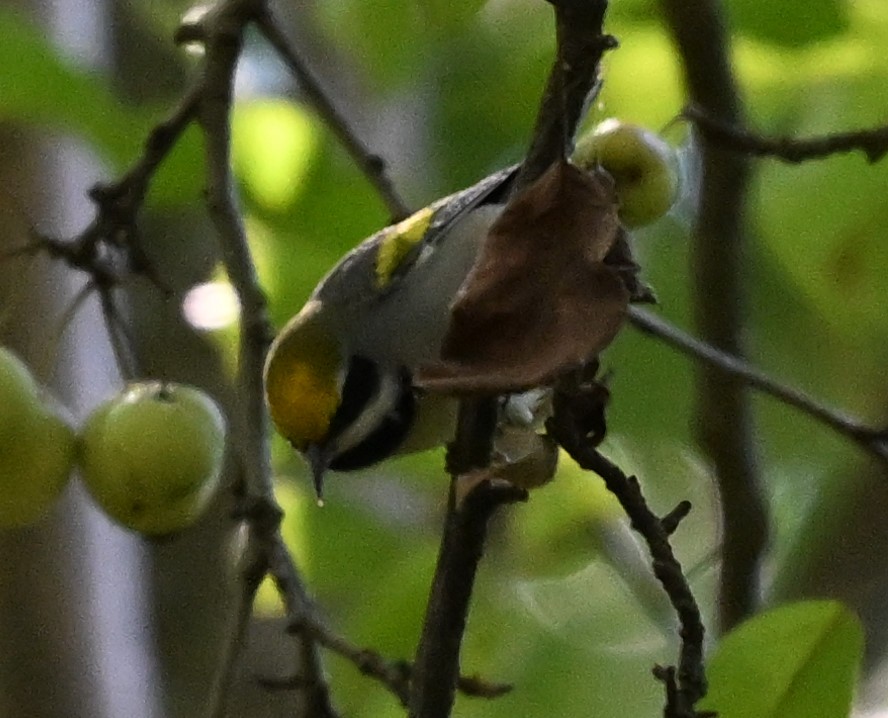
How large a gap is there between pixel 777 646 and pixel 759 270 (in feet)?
1.23

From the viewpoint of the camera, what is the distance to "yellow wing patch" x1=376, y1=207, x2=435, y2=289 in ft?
2.33

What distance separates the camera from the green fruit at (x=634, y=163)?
2.02 ft

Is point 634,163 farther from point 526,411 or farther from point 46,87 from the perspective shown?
point 46,87

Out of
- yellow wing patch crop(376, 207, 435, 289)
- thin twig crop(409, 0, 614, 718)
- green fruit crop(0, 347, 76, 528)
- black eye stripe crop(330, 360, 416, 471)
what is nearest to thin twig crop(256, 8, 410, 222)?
yellow wing patch crop(376, 207, 435, 289)

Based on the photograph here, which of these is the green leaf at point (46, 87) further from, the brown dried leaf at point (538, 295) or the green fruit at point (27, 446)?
the brown dried leaf at point (538, 295)

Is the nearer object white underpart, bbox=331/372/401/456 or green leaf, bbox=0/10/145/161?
green leaf, bbox=0/10/145/161

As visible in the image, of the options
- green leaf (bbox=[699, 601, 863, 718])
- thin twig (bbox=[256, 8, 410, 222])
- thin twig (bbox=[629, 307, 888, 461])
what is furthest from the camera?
thin twig (bbox=[256, 8, 410, 222])

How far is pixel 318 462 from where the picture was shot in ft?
2.30

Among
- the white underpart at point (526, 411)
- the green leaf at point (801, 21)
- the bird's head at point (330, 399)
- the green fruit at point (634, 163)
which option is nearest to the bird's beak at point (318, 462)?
the bird's head at point (330, 399)

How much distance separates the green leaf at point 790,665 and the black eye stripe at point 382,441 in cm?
27

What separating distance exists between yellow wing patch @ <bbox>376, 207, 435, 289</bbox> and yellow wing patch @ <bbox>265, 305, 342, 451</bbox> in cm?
7

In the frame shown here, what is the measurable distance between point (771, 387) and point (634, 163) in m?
0.13

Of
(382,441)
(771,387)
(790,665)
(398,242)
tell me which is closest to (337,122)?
(398,242)

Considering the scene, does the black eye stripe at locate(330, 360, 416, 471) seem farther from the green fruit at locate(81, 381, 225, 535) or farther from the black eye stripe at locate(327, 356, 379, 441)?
the green fruit at locate(81, 381, 225, 535)
